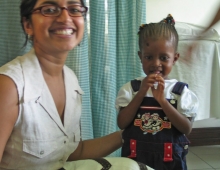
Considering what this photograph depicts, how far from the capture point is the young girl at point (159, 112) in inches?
33.8

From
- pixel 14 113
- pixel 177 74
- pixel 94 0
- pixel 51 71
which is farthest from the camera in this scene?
pixel 177 74

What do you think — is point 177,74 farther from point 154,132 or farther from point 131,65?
point 154,132

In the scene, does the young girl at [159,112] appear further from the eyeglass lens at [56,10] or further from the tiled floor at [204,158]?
the tiled floor at [204,158]

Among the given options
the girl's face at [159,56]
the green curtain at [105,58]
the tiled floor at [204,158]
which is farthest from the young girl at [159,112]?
the tiled floor at [204,158]

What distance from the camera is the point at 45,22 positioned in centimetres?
75

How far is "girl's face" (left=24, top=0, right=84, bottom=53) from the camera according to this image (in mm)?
755

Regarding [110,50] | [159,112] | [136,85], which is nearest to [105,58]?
[110,50]

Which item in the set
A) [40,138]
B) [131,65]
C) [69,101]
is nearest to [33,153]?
[40,138]

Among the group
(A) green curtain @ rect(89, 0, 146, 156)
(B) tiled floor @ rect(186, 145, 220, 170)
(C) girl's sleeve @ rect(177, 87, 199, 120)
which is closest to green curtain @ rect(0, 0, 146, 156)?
Answer: (A) green curtain @ rect(89, 0, 146, 156)

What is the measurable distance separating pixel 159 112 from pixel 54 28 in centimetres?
40

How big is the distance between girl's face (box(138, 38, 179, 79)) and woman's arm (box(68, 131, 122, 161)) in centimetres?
25

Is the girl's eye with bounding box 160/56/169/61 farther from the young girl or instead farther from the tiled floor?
the tiled floor

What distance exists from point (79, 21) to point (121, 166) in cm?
41

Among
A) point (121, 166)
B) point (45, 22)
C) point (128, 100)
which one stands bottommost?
point (121, 166)
